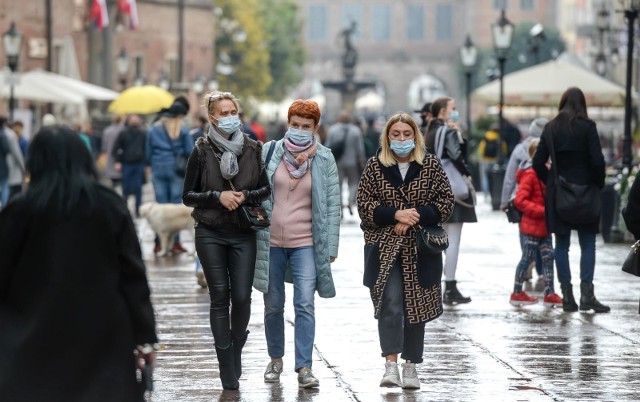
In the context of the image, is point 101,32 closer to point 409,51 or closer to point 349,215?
point 349,215

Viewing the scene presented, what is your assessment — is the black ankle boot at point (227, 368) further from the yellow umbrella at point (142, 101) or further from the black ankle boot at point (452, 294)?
the yellow umbrella at point (142, 101)

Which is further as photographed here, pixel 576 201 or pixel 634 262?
pixel 576 201

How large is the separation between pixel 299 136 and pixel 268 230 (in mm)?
571

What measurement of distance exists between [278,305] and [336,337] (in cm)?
207

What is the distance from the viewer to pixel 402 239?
9.18 meters

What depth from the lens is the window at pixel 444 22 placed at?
128 m

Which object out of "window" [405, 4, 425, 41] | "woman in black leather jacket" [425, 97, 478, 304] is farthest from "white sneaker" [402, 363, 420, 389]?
"window" [405, 4, 425, 41]

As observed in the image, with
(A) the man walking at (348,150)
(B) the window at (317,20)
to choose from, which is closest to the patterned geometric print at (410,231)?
(A) the man walking at (348,150)

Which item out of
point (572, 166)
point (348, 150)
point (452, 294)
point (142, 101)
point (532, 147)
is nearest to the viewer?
point (572, 166)

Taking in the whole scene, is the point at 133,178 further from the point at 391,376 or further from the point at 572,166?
the point at 391,376

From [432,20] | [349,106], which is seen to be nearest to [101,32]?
[349,106]

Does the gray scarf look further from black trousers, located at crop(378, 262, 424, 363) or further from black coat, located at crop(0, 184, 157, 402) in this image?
black coat, located at crop(0, 184, 157, 402)

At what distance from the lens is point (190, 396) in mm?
8953

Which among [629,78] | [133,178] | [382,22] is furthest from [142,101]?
[382,22]
